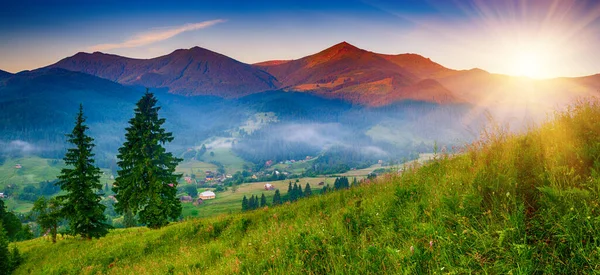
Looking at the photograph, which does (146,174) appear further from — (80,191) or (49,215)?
(49,215)

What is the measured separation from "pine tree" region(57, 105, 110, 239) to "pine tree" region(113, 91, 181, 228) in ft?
7.21

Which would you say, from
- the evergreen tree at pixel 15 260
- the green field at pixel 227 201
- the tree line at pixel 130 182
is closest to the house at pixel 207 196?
the green field at pixel 227 201

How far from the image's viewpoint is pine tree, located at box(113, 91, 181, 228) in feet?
93.1

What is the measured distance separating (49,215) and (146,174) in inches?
406

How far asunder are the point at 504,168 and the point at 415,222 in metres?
1.77

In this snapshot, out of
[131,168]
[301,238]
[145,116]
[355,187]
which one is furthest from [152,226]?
[301,238]

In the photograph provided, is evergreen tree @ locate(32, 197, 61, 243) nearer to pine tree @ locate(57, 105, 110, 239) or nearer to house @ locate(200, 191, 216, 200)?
pine tree @ locate(57, 105, 110, 239)

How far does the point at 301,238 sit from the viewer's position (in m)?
6.39

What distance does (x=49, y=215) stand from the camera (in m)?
29.2

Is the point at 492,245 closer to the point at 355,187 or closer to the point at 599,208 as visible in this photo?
the point at 599,208

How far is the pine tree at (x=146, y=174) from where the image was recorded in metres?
28.4

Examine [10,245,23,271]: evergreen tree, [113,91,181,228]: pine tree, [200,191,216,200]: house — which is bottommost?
[200,191,216,200]: house

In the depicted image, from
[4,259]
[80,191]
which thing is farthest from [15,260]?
[80,191]

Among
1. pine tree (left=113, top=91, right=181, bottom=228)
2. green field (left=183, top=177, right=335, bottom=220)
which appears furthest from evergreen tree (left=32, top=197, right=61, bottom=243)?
green field (left=183, top=177, right=335, bottom=220)
